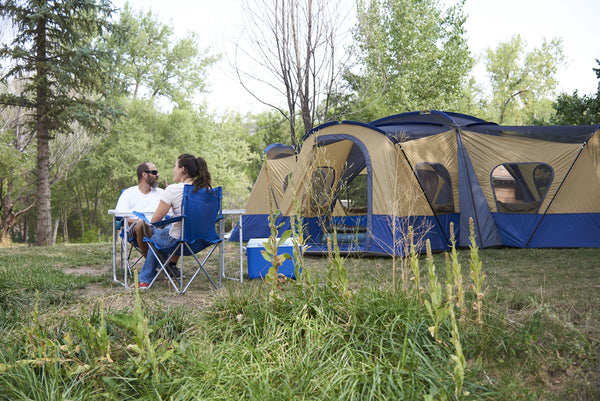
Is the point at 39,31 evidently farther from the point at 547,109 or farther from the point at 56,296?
the point at 547,109

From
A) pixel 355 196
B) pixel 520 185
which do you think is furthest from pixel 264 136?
pixel 520 185

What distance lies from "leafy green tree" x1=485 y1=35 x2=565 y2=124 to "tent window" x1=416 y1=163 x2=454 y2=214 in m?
19.8

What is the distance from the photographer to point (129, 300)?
330 cm

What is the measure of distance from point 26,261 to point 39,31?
701 centimetres

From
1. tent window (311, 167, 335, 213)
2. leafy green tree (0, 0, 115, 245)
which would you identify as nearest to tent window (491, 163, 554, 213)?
tent window (311, 167, 335, 213)

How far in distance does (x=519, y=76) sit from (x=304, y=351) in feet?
87.7

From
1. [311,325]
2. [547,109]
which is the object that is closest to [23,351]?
[311,325]

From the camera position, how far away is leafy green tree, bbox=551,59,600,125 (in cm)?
888

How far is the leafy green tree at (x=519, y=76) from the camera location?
24.6 m

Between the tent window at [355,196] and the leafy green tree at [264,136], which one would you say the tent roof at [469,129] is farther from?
the leafy green tree at [264,136]

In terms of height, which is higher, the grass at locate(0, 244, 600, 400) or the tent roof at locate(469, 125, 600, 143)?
the tent roof at locate(469, 125, 600, 143)

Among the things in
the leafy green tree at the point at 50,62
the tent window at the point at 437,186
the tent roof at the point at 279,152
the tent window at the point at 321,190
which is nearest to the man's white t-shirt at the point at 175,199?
the tent window at the point at 321,190

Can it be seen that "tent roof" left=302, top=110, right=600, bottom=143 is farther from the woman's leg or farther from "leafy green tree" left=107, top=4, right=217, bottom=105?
"leafy green tree" left=107, top=4, right=217, bottom=105

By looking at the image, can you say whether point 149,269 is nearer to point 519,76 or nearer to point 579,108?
point 579,108
